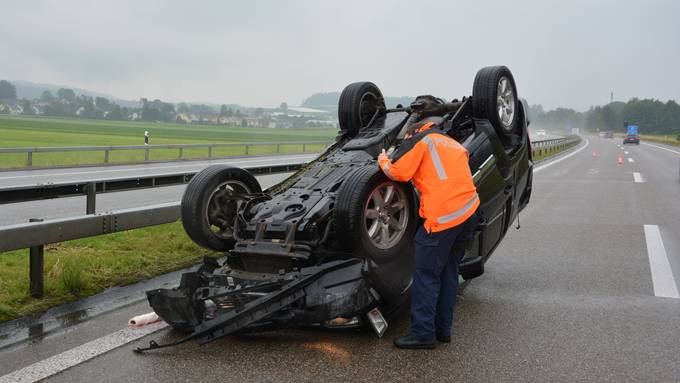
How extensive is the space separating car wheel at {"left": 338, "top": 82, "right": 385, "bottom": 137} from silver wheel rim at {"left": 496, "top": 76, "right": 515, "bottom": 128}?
1.23m

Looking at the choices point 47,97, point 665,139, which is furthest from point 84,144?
point 665,139

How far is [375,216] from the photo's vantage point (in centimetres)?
433

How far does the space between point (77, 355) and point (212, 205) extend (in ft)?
5.16

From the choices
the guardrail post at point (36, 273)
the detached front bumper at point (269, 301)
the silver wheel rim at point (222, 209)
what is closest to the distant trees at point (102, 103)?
the guardrail post at point (36, 273)

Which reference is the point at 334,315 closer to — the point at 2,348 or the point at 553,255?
the point at 2,348

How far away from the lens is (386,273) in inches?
165

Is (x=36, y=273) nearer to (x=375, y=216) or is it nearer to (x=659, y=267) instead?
(x=375, y=216)

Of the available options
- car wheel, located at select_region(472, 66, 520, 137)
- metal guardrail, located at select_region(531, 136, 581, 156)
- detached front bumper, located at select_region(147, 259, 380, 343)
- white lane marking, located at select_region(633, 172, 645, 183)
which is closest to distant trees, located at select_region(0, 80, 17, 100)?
metal guardrail, located at select_region(531, 136, 581, 156)

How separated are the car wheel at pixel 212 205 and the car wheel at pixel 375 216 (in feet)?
3.74

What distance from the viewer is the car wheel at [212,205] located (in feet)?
15.3

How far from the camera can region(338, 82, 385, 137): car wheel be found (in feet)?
20.2

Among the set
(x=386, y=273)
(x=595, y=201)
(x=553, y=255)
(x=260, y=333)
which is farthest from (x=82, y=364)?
(x=595, y=201)

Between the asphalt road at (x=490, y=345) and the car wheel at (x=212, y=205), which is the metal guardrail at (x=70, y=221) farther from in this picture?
the car wheel at (x=212, y=205)

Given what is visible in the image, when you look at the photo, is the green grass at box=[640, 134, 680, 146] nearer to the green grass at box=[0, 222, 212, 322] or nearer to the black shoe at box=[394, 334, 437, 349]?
the green grass at box=[0, 222, 212, 322]
